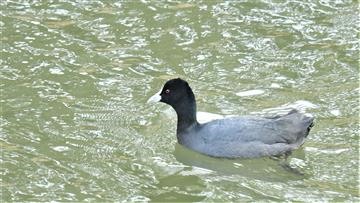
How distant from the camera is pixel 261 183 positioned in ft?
28.5

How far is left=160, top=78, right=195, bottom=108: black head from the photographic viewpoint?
947 centimetres

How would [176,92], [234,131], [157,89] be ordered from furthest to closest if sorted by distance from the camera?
[157,89]
[176,92]
[234,131]

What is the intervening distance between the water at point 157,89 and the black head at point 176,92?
0.43m

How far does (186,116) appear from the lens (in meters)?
9.58

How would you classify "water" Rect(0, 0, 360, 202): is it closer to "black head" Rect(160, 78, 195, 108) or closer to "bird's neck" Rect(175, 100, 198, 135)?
"bird's neck" Rect(175, 100, 198, 135)

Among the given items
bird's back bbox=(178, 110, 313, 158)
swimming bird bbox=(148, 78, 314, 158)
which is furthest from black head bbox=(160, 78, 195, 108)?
bird's back bbox=(178, 110, 313, 158)

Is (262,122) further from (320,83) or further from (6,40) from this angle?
(6,40)

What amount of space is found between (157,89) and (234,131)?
1.55 meters

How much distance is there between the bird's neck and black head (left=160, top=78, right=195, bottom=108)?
0.05 meters

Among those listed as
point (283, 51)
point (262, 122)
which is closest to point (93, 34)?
point (283, 51)

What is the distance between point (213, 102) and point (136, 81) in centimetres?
107

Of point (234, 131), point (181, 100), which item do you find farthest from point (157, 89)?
point (234, 131)

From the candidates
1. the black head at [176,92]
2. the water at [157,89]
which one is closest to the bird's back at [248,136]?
the water at [157,89]

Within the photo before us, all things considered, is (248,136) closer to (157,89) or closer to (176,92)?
(176,92)
